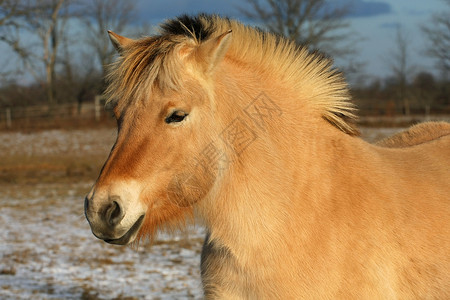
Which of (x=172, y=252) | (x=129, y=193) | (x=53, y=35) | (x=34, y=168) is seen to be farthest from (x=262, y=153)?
(x=53, y=35)

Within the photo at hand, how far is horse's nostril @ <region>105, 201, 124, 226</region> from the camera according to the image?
7.89 feet

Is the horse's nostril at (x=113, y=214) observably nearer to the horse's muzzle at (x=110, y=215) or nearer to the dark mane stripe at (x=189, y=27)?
the horse's muzzle at (x=110, y=215)

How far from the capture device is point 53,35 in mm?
40906

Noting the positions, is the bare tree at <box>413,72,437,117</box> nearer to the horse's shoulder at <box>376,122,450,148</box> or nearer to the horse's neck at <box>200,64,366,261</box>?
the horse's shoulder at <box>376,122,450,148</box>

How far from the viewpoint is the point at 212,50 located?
2621 mm

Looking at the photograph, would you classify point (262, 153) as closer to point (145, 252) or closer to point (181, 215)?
point (181, 215)

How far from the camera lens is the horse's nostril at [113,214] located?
241 cm

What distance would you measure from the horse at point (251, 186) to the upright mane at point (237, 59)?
0.5 inches

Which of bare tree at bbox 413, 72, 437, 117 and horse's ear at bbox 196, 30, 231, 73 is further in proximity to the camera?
bare tree at bbox 413, 72, 437, 117

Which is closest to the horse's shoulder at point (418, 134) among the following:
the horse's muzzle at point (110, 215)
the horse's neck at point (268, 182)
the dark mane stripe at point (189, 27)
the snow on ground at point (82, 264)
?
the horse's neck at point (268, 182)

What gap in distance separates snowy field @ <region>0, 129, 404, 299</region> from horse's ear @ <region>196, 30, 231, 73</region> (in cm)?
115

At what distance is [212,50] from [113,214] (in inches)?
40.5

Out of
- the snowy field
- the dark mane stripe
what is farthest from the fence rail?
the dark mane stripe

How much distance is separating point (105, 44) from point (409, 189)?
145 ft
